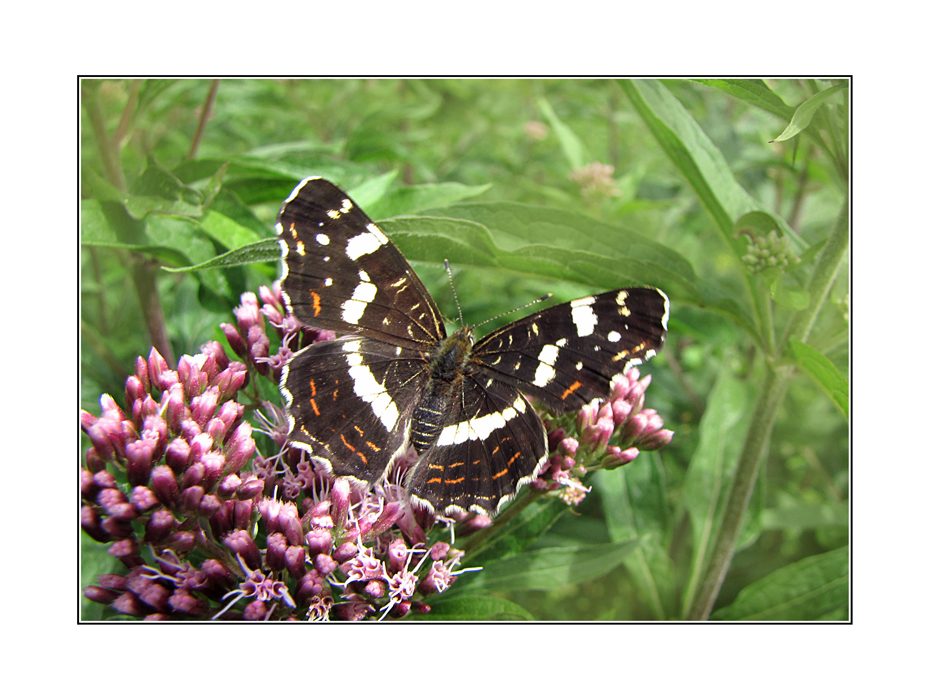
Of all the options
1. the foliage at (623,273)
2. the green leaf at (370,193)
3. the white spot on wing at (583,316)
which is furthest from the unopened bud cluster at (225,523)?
the green leaf at (370,193)

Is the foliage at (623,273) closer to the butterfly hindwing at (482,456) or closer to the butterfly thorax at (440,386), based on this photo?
the butterfly thorax at (440,386)

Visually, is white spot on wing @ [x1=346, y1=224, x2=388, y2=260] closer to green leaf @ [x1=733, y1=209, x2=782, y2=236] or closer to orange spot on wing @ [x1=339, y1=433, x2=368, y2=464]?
A: orange spot on wing @ [x1=339, y1=433, x2=368, y2=464]

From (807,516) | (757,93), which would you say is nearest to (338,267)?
(757,93)

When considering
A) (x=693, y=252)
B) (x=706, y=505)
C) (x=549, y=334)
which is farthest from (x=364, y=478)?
(x=693, y=252)

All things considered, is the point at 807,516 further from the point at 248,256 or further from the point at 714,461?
the point at 248,256

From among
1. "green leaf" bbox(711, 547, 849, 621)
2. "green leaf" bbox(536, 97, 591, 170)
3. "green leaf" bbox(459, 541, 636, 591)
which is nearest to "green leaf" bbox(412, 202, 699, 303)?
"green leaf" bbox(459, 541, 636, 591)

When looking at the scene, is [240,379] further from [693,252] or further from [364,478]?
[693,252]
